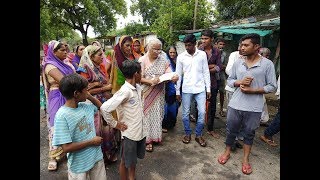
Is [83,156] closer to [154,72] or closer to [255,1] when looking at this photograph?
[154,72]

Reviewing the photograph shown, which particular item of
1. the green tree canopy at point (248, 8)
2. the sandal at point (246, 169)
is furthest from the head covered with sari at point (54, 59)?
the green tree canopy at point (248, 8)

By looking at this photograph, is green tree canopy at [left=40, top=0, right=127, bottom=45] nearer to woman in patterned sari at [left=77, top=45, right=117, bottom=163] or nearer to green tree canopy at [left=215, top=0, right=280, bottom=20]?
green tree canopy at [left=215, top=0, right=280, bottom=20]

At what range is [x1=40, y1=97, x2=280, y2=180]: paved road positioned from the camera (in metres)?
3.36

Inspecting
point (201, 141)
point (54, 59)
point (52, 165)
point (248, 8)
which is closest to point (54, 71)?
point (54, 59)

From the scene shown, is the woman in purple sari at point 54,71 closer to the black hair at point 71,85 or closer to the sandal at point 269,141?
the black hair at point 71,85

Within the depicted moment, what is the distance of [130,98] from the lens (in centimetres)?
269

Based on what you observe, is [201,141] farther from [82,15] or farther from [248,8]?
[82,15]

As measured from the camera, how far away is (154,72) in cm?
405

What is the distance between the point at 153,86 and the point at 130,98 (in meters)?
1.42

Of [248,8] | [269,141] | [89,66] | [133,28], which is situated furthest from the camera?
[133,28]

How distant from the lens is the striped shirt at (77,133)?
2057 millimetres
